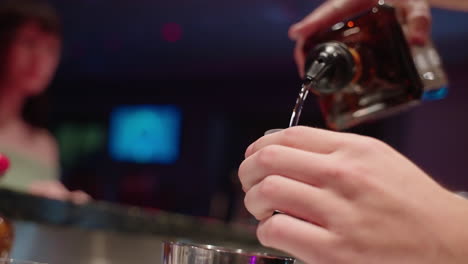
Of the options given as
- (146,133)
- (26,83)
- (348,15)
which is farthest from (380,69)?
(146,133)

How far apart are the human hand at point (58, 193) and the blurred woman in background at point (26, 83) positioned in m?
0.38

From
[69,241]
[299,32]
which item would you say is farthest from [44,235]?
[299,32]

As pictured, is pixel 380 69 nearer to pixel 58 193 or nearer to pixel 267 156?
pixel 267 156

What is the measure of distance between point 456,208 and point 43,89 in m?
1.89

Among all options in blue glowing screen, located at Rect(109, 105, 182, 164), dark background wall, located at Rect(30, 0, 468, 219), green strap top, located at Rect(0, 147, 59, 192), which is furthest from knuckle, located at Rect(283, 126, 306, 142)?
blue glowing screen, located at Rect(109, 105, 182, 164)

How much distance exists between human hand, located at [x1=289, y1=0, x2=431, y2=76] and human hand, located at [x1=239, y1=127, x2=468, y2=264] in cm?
42

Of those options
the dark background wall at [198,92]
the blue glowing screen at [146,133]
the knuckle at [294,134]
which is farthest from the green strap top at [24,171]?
the blue glowing screen at [146,133]

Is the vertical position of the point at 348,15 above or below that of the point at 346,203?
above

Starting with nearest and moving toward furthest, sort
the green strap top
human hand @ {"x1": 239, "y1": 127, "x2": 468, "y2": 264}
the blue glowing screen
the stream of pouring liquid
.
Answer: human hand @ {"x1": 239, "y1": 127, "x2": 468, "y2": 264} < the stream of pouring liquid < the green strap top < the blue glowing screen

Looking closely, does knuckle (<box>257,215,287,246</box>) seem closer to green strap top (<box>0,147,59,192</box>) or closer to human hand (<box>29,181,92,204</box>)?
human hand (<box>29,181,92,204</box>)

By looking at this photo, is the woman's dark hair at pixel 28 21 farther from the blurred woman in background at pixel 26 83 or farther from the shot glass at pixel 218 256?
the shot glass at pixel 218 256

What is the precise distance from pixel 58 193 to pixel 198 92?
224 inches

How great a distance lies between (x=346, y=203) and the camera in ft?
1.21

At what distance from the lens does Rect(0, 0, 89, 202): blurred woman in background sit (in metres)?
1.73
